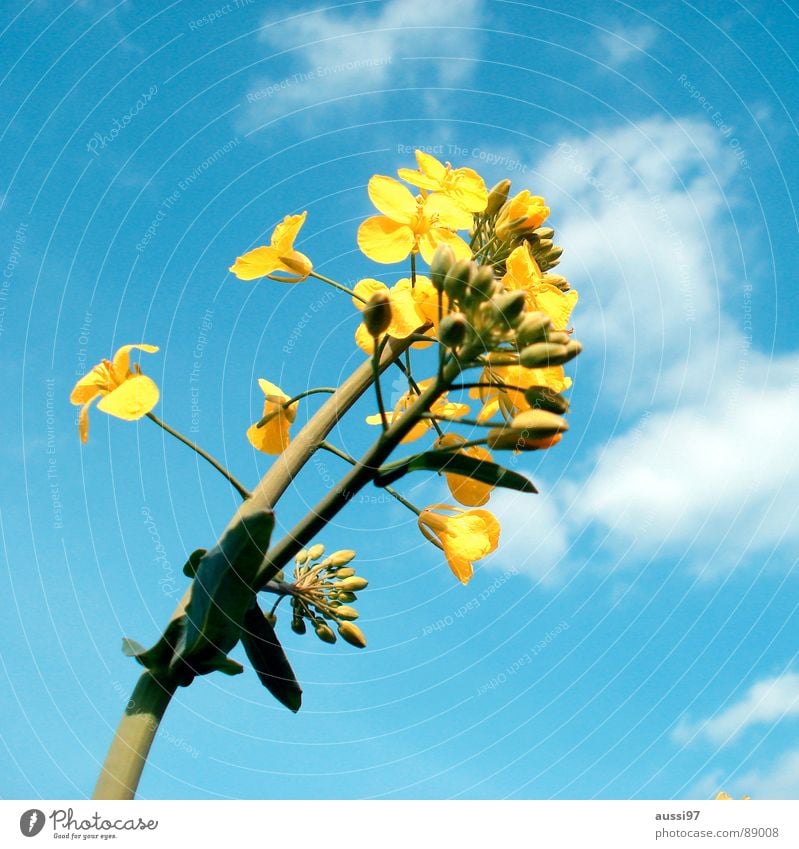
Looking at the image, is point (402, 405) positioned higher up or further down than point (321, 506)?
higher up

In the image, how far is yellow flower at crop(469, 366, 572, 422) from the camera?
89.1 inches

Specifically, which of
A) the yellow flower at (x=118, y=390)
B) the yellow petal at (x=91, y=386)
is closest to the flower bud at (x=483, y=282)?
the yellow flower at (x=118, y=390)

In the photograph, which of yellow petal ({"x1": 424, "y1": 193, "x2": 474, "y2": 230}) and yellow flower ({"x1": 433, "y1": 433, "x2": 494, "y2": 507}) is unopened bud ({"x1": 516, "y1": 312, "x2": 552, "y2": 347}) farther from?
yellow petal ({"x1": 424, "y1": 193, "x2": 474, "y2": 230})

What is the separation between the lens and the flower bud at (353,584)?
11.2 feet

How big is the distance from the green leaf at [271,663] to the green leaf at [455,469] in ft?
2.56

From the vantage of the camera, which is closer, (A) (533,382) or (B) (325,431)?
(A) (533,382)

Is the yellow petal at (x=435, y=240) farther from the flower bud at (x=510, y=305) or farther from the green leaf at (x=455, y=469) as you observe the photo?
the green leaf at (x=455, y=469)

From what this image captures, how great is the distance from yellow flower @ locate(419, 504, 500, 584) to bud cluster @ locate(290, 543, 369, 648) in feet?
2.34

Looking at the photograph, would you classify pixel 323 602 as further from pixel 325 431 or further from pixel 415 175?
pixel 415 175

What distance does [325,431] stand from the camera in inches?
96.5
